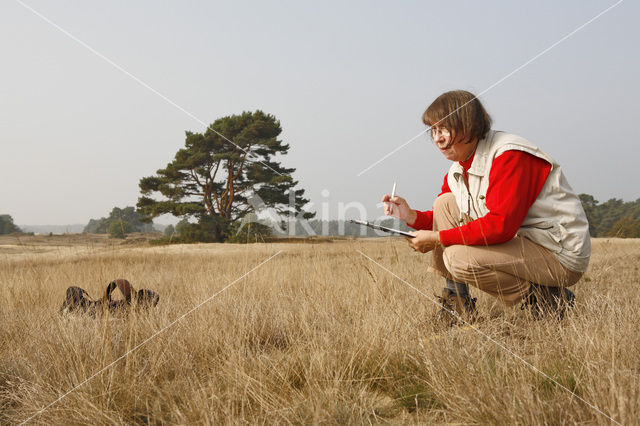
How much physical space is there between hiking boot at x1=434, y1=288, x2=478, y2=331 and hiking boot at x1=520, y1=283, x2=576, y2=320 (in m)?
0.34

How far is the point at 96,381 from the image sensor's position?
1.85 m

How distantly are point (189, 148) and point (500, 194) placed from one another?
26993 mm

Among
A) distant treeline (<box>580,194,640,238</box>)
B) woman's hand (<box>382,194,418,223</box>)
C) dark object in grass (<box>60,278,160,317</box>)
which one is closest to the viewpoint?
woman's hand (<box>382,194,418,223</box>)

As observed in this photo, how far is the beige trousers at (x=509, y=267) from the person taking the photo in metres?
2.60

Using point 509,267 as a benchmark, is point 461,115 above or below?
above

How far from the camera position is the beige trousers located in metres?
2.60

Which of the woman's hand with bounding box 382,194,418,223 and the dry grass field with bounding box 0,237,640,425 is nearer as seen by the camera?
the dry grass field with bounding box 0,237,640,425

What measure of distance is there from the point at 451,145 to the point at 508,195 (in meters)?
0.51

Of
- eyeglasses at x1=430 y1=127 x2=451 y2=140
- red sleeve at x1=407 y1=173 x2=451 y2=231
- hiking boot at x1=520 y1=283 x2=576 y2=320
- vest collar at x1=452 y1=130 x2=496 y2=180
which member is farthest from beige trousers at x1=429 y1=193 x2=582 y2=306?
eyeglasses at x1=430 y1=127 x2=451 y2=140

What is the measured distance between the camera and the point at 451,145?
108 inches

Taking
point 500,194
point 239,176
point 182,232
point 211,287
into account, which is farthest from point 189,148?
point 500,194

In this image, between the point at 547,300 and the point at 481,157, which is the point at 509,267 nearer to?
the point at 547,300

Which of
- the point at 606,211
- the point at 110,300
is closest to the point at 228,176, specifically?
the point at 110,300

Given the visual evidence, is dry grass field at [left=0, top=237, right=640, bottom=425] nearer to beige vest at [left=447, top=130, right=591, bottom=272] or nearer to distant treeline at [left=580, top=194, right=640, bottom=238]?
beige vest at [left=447, top=130, right=591, bottom=272]
